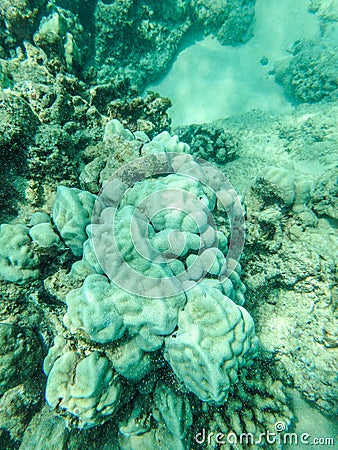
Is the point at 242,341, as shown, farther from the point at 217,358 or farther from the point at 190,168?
the point at 190,168

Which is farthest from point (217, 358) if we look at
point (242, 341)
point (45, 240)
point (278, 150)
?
point (278, 150)

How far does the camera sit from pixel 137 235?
78.9 inches

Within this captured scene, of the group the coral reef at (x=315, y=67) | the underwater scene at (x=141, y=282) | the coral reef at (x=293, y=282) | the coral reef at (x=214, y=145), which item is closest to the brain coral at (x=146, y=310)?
the underwater scene at (x=141, y=282)

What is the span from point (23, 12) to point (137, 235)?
212 inches

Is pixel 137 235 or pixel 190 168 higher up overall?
pixel 190 168

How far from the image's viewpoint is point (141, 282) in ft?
6.26

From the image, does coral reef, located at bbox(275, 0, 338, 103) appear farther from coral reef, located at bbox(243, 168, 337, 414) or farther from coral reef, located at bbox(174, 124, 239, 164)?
coral reef, located at bbox(243, 168, 337, 414)

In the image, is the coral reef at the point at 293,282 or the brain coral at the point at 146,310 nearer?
the brain coral at the point at 146,310

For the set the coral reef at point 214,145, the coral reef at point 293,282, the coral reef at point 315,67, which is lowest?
the coral reef at point 293,282

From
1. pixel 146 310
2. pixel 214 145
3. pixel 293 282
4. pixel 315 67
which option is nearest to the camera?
pixel 146 310

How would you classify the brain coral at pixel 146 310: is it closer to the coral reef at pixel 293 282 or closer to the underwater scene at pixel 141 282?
the underwater scene at pixel 141 282

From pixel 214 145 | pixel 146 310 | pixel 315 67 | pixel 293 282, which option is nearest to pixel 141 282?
pixel 146 310

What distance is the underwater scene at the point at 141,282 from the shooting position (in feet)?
6.06

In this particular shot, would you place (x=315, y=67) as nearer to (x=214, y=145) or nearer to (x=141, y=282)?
(x=214, y=145)
